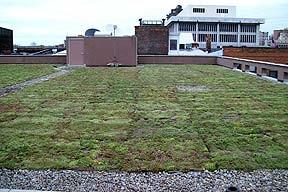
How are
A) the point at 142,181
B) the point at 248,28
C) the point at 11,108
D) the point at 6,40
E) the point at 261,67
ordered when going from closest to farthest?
the point at 142,181 < the point at 11,108 < the point at 261,67 < the point at 6,40 < the point at 248,28

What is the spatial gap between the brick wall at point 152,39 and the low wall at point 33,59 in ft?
29.3

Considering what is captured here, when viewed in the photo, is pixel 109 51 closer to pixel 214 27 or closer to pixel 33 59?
pixel 33 59

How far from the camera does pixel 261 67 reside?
63.7 feet

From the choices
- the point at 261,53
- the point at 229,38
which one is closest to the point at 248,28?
the point at 229,38

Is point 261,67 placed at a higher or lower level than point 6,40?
lower

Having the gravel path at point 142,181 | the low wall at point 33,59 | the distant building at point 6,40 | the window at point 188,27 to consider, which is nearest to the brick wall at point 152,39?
the low wall at point 33,59

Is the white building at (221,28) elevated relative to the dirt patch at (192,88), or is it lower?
elevated

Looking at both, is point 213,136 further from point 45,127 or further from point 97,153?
point 45,127

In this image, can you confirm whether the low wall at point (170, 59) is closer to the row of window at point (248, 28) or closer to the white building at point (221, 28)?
the white building at point (221, 28)

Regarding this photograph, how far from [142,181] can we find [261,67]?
1598cm

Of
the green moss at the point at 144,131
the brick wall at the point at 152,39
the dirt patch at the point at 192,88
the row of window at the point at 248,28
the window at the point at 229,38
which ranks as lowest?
the green moss at the point at 144,131

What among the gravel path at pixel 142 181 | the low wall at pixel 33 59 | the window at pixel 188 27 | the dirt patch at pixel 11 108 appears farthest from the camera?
the window at pixel 188 27

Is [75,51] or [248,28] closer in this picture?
[75,51]

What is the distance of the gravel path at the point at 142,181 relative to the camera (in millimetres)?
4574
